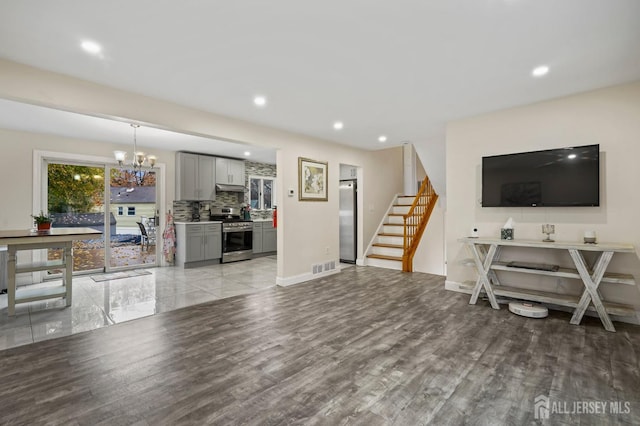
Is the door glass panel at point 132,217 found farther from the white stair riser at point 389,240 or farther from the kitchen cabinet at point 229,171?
the white stair riser at point 389,240

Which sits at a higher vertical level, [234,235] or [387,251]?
[234,235]

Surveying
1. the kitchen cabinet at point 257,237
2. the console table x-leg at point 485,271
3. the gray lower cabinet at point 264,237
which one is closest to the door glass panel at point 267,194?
the gray lower cabinet at point 264,237

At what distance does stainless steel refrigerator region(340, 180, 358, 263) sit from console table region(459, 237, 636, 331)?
298cm

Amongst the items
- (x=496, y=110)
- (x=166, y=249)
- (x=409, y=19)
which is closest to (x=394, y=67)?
(x=409, y=19)

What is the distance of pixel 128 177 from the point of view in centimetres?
621

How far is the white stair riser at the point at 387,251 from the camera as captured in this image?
6387mm

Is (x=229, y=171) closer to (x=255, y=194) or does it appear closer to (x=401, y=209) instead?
(x=255, y=194)

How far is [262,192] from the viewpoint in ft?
27.4

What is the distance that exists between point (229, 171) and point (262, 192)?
1.28 m

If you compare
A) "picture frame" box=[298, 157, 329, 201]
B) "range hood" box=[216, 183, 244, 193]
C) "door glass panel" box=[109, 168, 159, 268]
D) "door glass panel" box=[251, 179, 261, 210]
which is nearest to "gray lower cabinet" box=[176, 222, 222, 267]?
"door glass panel" box=[109, 168, 159, 268]

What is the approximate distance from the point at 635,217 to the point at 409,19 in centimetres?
323

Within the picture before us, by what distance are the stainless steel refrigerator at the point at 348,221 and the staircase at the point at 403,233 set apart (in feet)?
1.47

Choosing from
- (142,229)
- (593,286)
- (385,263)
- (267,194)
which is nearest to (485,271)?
(593,286)

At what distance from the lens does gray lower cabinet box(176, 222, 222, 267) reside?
6.31m
